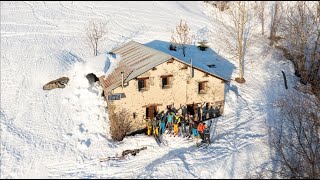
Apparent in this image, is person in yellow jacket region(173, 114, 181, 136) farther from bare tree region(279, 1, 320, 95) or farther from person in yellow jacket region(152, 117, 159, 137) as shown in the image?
bare tree region(279, 1, 320, 95)

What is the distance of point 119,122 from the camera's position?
30.7 meters

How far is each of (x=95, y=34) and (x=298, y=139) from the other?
31.8 metres

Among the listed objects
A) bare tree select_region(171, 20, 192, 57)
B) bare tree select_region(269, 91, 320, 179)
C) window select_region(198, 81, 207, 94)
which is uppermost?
bare tree select_region(171, 20, 192, 57)

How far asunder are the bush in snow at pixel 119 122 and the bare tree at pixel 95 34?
16953 mm

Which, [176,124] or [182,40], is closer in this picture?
[176,124]

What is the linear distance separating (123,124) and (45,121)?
719 cm

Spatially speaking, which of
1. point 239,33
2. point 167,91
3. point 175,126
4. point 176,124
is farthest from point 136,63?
point 239,33

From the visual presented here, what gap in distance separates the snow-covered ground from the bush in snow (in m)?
0.77

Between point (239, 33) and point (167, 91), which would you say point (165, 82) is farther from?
point (239, 33)

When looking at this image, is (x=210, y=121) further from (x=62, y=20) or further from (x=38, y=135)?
(x=62, y=20)

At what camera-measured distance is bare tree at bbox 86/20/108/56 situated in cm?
4705

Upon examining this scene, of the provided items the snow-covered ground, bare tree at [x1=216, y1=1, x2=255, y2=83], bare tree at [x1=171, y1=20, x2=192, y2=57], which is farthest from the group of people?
bare tree at [x1=171, y1=20, x2=192, y2=57]

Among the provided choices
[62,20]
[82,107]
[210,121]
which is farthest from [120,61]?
[62,20]

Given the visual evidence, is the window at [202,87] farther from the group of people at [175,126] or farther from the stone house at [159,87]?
the group of people at [175,126]
